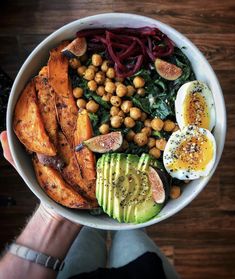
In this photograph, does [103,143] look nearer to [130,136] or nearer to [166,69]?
[130,136]

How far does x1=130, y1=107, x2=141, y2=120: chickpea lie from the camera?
1.30 meters

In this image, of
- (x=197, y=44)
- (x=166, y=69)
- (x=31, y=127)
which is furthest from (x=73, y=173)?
Result: (x=197, y=44)

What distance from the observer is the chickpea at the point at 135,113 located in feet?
4.27

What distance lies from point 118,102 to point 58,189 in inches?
11.0

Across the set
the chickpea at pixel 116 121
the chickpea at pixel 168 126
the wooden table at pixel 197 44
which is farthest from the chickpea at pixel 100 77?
the wooden table at pixel 197 44

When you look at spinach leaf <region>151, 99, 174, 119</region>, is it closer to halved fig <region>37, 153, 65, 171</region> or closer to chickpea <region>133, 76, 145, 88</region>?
chickpea <region>133, 76, 145, 88</region>

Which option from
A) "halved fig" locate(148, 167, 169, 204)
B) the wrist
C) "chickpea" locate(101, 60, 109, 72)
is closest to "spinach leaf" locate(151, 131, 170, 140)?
"halved fig" locate(148, 167, 169, 204)

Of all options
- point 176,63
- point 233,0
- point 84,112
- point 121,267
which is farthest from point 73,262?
point 233,0

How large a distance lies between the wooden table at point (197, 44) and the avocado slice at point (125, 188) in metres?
0.57

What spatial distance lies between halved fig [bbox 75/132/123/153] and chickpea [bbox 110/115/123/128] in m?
0.05

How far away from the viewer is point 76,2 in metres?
1.74

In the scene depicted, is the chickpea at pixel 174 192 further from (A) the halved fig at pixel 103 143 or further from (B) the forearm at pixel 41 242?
(B) the forearm at pixel 41 242

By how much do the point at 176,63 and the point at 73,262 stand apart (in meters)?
0.75

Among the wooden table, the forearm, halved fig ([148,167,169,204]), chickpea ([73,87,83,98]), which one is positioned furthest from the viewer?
the wooden table
